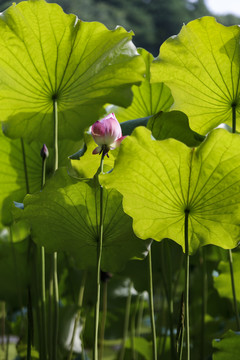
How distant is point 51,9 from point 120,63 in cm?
9

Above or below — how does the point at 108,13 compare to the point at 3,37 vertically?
above

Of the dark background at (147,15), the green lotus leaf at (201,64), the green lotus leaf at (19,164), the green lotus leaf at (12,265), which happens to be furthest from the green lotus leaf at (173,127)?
the dark background at (147,15)

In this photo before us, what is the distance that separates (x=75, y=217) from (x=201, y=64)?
0.68ft

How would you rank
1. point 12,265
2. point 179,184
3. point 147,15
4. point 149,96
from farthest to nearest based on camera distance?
point 147,15 < point 12,265 < point 149,96 < point 179,184

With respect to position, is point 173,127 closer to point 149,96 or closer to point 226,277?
point 149,96

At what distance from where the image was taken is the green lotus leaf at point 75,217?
1.61 ft

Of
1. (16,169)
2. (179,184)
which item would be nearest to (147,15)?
(16,169)

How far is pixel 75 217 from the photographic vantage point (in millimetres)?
508

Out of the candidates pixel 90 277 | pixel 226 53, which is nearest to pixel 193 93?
pixel 226 53

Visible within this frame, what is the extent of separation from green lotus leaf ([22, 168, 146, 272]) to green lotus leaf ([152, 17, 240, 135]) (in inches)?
5.2

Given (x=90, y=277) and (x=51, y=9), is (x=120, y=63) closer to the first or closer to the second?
(x=51, y=9)

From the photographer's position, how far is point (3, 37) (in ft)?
1.66

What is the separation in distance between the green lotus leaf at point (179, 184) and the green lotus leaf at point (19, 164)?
243 mm

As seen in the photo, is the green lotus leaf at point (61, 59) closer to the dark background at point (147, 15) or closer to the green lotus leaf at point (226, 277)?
the green lotus leaf at point (226, 277)
